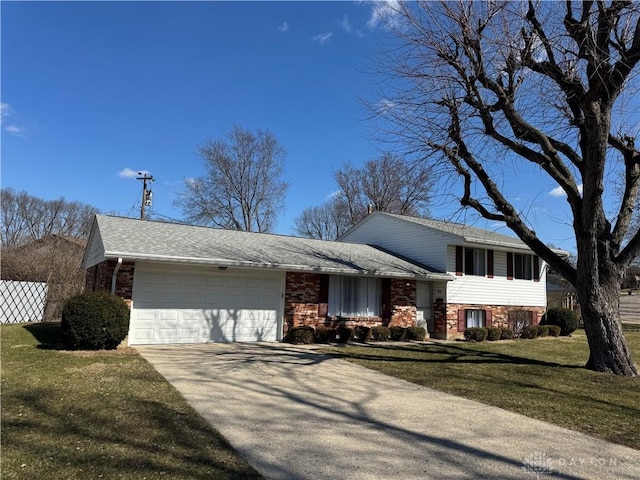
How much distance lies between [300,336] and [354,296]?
3.01 metres

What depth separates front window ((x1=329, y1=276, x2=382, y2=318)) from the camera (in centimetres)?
1567

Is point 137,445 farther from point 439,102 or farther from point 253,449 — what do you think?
point 439,102

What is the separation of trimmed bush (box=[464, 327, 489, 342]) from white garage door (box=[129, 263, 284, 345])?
7.51 meters

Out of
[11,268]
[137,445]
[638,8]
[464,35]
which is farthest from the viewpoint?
[11,268]

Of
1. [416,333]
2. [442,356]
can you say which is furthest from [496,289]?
[442,356]

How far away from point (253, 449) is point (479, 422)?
10.1 feet

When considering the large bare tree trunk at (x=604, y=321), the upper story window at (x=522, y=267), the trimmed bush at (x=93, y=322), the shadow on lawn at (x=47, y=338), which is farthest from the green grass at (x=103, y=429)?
the upper story window at (x=522, y=267)

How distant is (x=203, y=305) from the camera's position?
13172 mm

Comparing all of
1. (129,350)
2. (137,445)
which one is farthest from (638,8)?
(129,350)

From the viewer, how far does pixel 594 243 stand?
33.4 ft

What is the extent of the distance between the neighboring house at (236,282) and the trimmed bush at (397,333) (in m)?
0.66

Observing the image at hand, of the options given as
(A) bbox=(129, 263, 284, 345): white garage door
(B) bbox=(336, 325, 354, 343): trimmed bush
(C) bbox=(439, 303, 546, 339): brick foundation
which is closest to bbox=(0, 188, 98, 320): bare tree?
(A) bbox=(129, 263, 284, 345): white garage door

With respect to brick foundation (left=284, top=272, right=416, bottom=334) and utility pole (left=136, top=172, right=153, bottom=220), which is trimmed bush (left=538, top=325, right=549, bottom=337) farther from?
utility pole (left=136, top=172, right=153, bottom=220)

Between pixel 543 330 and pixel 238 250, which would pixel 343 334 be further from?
pixel 543 330
